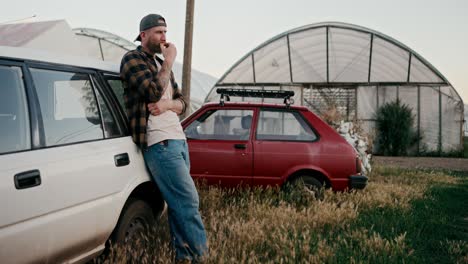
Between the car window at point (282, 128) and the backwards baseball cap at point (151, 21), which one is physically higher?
the backwards baseball cap at point (151, 21)

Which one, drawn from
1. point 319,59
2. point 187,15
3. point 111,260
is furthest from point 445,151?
point 111,260

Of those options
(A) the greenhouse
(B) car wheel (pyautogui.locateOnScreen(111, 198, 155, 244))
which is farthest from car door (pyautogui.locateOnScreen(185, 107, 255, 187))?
(A) the greenhouse

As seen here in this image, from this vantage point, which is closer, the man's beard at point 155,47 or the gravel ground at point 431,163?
the man's beard at point 155,47

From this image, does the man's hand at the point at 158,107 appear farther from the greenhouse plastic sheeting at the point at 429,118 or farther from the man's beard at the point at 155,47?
the greenhouse plastic sheeting at the point at 429,118

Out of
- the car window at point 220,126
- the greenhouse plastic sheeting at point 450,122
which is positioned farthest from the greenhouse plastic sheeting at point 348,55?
the car window at point 220,126

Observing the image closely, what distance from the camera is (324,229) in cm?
539

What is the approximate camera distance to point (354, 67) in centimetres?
2072

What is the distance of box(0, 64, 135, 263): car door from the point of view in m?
2.57

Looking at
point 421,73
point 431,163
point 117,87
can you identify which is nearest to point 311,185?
point 117,87

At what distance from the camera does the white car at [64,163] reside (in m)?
2.61

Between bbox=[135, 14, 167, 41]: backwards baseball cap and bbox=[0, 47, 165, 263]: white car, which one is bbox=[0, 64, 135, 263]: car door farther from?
bbox=[135, 14, 167, 41]: backwards baseball cap

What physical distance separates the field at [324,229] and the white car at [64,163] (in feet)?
1.12

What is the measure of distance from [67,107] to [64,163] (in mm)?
671

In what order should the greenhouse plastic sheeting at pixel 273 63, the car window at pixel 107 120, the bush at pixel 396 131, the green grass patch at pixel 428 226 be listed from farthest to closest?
the greenhouse plastic sheeting at pixel 273 63 < the bush at pixel 396 131 < the green grass patch at pixel 428 226 < the car window at pixel 107 120
